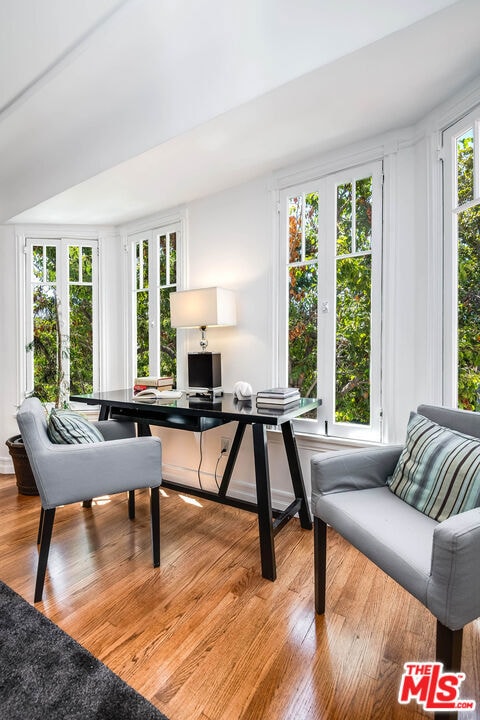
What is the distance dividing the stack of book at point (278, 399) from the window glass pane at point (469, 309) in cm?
82

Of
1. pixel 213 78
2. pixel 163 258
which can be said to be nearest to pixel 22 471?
pixel 163 258

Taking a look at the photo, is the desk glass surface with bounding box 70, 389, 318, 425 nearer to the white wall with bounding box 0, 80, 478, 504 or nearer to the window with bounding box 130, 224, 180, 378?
the white wall with bounding box 0, 80, 478, 504

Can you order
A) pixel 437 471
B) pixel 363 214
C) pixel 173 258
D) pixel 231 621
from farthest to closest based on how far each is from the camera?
pixel 173 258 < pixel 363 214 < pixel 231 621 < pixel 437 471

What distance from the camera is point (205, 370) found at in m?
2.54

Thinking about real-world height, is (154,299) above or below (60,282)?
below

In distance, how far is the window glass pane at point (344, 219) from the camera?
221cm

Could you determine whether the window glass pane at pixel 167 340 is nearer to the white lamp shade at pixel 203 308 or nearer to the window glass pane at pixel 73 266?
the white lamp shade at pixel 203 308

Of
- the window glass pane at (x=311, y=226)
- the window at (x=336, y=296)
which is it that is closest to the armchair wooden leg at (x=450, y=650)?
the window at (x=336, y=296)

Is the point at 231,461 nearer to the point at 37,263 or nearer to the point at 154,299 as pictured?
the point at 154,299

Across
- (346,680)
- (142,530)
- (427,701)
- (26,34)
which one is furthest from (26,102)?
(427,701)

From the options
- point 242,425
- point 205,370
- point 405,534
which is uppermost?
point 205,370

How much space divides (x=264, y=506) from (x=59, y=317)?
2613mm

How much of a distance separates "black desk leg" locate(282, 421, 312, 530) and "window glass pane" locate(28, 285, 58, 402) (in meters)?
2.32

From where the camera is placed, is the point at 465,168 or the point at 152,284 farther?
the point at 152,284
